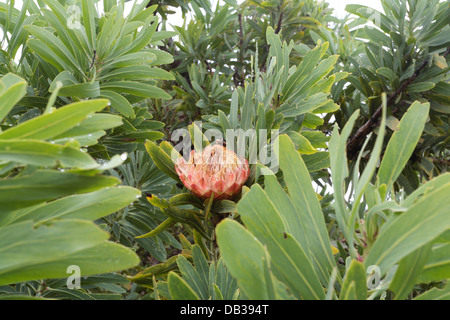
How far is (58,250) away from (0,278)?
0.38ft

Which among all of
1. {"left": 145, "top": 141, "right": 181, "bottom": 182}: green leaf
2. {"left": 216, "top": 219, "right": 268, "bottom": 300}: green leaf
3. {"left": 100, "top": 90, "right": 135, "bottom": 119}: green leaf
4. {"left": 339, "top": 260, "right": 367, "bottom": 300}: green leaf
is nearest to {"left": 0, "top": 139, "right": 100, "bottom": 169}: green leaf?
{"left": 216, "top": 219, "right": 268, "bottom": 300}: green leaf

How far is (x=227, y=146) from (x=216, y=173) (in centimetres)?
9

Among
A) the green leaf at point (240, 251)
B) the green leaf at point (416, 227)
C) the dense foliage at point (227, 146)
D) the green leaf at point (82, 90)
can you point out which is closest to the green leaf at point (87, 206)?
the dense foliage at point (227, 146)

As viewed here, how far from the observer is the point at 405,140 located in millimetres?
405

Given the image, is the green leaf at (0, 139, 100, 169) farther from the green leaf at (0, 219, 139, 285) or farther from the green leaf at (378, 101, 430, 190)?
the green leaf at (378, 101, 430, 190)

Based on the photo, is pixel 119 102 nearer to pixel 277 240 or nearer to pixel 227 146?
pixel 227 146

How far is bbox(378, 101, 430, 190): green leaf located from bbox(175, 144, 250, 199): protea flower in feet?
0.79

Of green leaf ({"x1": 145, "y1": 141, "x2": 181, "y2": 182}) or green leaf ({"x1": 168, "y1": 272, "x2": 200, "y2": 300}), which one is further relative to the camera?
green leaf ({"x1": 145, "y1": 141, "x2": 181, "y2": 182})

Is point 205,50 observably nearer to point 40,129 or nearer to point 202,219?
point 202,219

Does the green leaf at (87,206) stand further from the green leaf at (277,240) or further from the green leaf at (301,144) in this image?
the green leaf at (301,144)

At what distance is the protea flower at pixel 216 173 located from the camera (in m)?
0.60

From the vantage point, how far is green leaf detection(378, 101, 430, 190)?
1.32ft
